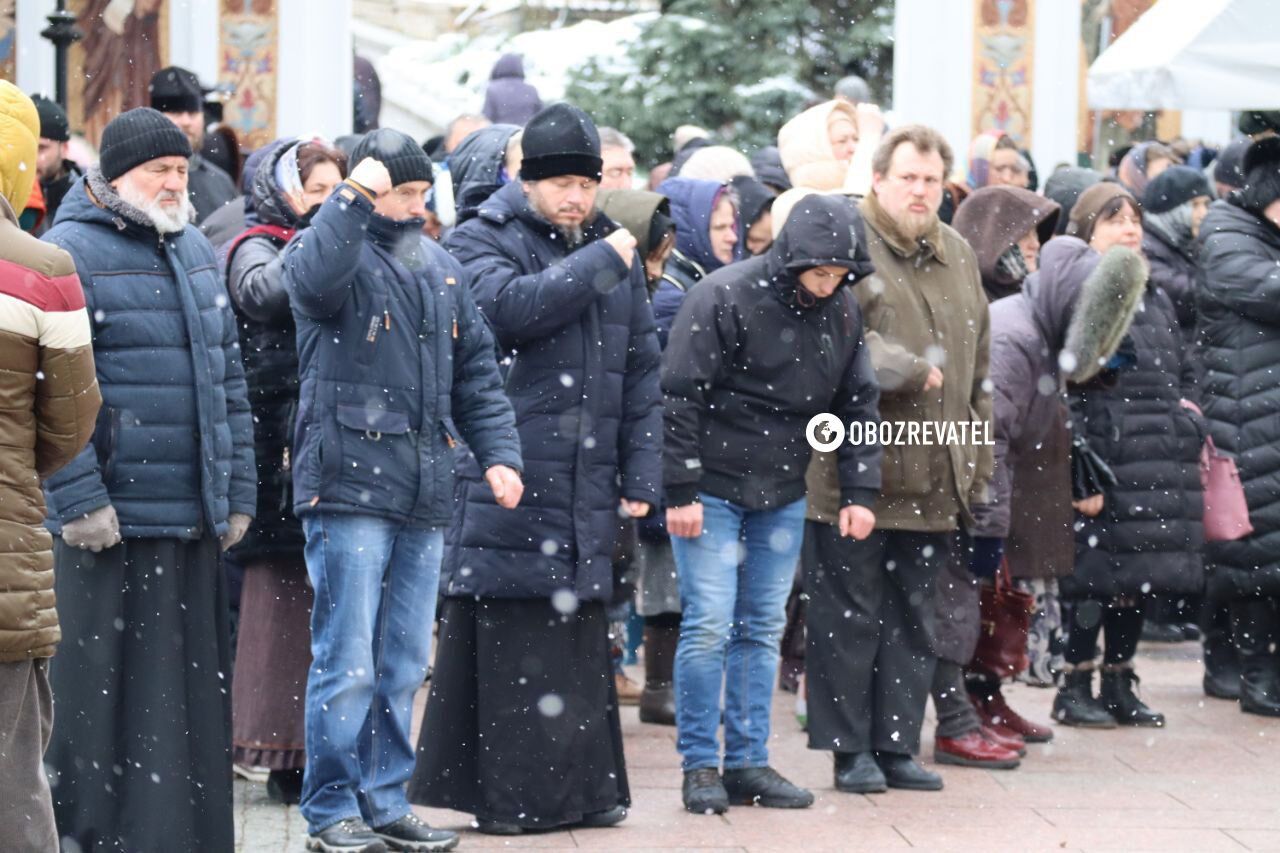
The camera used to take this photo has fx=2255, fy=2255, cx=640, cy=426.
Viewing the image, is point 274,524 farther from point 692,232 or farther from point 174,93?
point 174,93

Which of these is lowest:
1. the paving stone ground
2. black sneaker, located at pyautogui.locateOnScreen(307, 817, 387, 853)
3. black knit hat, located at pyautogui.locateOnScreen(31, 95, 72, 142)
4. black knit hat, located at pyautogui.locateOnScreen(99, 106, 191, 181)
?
the paving stone ground

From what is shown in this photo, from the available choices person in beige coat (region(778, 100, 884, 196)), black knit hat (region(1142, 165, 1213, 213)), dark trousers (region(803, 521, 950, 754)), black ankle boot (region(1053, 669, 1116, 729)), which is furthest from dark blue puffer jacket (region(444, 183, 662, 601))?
black knit hat (region(1142, 165, 1213, 213))

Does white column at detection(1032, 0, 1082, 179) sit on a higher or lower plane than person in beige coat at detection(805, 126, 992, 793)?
higher

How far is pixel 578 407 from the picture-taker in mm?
6793

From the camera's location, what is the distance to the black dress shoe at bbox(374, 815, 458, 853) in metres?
6.49

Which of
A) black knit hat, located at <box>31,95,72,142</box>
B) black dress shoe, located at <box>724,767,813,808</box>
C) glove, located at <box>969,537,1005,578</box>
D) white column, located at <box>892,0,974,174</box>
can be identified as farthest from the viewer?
white column, located at <box>892,0,974,174</box>

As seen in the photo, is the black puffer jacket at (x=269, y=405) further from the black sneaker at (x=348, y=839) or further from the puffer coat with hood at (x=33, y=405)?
the puffer coat with hood at (x=33, y=405)

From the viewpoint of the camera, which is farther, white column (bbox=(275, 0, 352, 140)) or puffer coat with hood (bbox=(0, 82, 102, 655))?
white column (bbox=(275, 0, 352, 140))

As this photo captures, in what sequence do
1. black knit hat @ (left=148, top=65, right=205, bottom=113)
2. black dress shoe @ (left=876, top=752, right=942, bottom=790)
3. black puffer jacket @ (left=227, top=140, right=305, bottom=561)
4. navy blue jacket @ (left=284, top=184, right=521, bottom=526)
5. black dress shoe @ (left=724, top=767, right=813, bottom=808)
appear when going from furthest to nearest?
1. black knit hat @ (left=148, top=65, right=205, bottom=113)
2. black dress shoe @ (left=876, top=752, right=942, bottom=790)
3. black dress shoe @ (left=724, top=767, right=813, bottom=808)
4. black puffer jacket @ (left=227, top=140, right=305, bottom=561)
5. navy blue jacket @ (left=284, top=184, right=521, bottom=526)

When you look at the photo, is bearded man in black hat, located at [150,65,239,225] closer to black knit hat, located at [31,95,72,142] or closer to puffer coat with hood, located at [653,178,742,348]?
black knit hat, located at [31,95,72,142]

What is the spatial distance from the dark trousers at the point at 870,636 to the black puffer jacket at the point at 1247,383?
2187 millimetres

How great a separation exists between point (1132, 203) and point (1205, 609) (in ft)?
6.25

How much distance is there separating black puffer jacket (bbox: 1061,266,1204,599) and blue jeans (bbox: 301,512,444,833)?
10.3ft

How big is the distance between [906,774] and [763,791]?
0.61 metres
